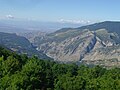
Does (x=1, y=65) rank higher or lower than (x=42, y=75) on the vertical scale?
higher

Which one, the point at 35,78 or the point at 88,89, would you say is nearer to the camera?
the point at 35,78

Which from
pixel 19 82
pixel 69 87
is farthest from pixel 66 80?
pixel 19 82

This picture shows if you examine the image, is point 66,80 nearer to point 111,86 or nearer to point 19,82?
point 111,86

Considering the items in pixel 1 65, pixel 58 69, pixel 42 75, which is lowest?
pixel 58 69

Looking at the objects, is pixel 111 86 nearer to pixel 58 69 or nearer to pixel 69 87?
pixel 69 87

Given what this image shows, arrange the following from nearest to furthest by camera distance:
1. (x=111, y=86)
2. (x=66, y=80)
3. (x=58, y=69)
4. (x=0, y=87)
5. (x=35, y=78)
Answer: (x=0, y=87), (x=35, y=78), (x=111, y=86), (x=66, y=80), (x=58, y=69)

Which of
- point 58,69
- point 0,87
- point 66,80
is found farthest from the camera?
point 58,69

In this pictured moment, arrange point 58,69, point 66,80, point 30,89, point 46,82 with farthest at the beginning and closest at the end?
point 58,69
point 46,82
point 66,80
point 30,89

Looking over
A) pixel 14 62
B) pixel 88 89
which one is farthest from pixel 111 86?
pixel 14 62

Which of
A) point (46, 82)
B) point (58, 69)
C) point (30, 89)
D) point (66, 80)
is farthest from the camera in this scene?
point (58, 69)
